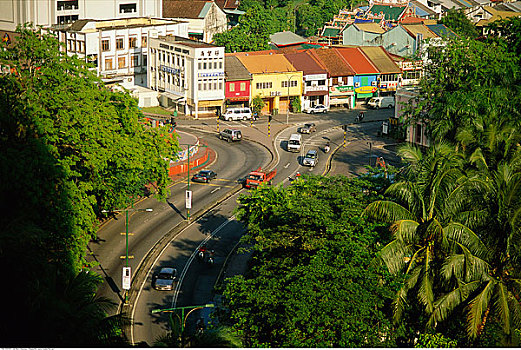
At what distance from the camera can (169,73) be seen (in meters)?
115

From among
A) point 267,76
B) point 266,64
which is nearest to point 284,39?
point 266,64

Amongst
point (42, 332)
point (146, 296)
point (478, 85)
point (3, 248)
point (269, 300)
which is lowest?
point (146, 296)

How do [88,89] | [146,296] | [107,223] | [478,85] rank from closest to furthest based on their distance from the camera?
[146,296], [88,89], [107,223], [478,85]

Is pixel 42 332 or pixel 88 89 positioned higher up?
pixel 88 89

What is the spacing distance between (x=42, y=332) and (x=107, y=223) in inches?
1546

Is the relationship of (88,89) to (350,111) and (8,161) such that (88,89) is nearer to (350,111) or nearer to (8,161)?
(8,161)

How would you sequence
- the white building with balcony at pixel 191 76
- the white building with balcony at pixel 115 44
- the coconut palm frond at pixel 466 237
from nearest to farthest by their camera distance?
the coconut palm frond at pixel 466 237 → the white building with balcony at pixel 191 76 → the white building with balcony at pixel 115 44

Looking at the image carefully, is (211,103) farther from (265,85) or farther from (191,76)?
(265,85)

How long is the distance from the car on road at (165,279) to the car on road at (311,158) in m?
33.9

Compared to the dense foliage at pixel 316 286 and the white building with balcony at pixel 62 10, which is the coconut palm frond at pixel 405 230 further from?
the white building with balcony at pixel 62 10

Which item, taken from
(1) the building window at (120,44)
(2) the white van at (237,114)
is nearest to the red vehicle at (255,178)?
(2) the white van at (237,114)

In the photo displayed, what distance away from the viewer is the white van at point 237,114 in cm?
10994

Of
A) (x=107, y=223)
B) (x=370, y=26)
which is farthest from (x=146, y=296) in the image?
(x=370, y=26)

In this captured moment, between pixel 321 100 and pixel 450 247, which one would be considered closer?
pixel 450 247
